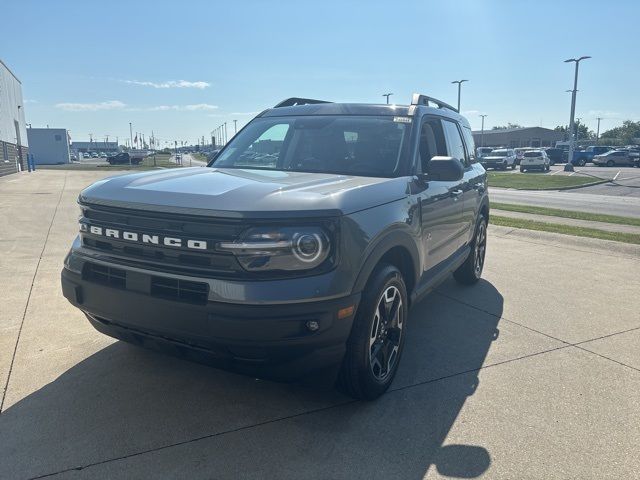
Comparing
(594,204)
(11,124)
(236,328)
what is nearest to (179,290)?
(236,328)

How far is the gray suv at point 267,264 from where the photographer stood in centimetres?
263

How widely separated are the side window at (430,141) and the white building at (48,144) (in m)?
84.4

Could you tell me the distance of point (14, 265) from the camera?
6633mm

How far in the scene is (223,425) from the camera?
2986mm

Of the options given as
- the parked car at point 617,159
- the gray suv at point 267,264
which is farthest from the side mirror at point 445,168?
the parked car at point 617,159

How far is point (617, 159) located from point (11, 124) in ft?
182

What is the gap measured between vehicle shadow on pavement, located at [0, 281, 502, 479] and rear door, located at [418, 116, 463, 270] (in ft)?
3.14

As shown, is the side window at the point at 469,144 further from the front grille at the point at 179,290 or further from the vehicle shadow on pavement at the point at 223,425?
the front grille at the point at 179,290

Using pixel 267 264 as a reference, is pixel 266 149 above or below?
above

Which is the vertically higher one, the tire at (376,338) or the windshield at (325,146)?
the windshield at (325,146)

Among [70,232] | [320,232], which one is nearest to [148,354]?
[320,232]

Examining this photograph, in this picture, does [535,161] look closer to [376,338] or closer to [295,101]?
[295,101]

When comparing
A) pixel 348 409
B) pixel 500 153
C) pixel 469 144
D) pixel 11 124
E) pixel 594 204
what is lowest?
pixel 594 204

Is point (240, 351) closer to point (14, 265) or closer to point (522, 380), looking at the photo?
point (522, 380)
